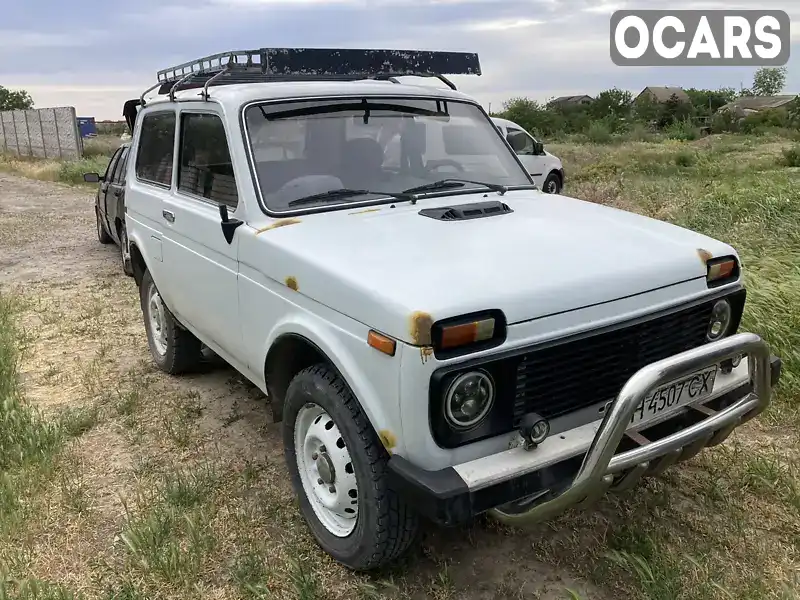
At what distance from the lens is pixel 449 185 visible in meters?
3.90

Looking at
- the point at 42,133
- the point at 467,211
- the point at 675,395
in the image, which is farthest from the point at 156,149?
the point at 42,133

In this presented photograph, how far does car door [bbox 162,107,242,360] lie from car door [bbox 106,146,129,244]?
4869 millimetres

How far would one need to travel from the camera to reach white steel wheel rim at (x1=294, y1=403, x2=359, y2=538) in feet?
9.74

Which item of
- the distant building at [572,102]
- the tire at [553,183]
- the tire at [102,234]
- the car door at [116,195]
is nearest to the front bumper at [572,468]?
the car door at [116,195]

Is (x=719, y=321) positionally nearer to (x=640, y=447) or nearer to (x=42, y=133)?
(x=640, y=447)

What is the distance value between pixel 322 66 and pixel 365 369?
2690 millimetres

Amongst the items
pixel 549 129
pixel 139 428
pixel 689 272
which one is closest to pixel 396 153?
pixel 689 272

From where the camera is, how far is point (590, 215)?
3.58 m

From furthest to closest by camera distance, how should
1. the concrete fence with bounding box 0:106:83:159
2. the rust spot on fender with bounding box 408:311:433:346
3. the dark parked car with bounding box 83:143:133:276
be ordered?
the concrete fence with bounding box 0:106:83:159 < the dark parked car with bounding box 83:143:133:276 < the rust spot on fender with bounding box 408:311:433:346

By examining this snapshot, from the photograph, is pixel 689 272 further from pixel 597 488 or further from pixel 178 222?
pixel 178 222

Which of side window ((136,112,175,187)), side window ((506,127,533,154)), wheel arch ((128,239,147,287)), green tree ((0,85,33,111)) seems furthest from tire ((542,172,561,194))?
green tree ((0,85,33,111))

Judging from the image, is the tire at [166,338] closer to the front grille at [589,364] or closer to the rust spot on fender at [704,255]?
the front grille at [589,364]

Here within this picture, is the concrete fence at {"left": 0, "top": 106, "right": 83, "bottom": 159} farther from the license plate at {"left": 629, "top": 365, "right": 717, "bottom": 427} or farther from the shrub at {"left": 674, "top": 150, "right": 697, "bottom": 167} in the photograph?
the license plate at {"left": 629, "top": 365, "right": 717, "bottom": 427}

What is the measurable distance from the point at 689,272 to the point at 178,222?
2940 mm
